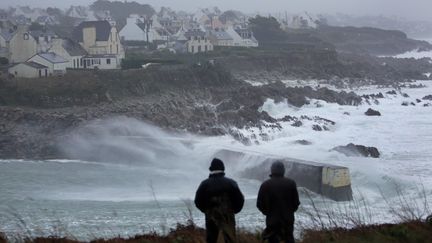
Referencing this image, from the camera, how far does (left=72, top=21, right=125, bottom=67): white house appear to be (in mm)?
40000

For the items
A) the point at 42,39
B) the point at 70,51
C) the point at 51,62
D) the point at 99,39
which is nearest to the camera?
the point at 51,62

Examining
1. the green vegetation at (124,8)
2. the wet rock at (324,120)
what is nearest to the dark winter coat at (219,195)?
the wet rock at (324,120)

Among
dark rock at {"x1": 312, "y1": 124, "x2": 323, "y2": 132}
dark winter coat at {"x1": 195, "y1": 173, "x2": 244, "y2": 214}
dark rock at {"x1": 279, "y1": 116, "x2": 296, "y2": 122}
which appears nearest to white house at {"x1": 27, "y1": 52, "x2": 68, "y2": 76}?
dark rock at {"x1": 279, "y1": 116, "x2": 296, "y2": 122}

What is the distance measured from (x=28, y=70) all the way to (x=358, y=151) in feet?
62.9

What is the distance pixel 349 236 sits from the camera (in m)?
6.38

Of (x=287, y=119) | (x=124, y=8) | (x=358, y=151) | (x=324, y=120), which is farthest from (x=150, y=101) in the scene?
(x=124, y=8)

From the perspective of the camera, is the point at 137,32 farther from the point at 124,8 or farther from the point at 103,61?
the point at 124,8

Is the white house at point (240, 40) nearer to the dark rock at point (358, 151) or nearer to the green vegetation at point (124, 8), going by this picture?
the dark rock at point (358, 151)

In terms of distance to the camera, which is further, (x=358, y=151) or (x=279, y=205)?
(x=358, y=151)

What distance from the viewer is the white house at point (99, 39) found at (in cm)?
4000

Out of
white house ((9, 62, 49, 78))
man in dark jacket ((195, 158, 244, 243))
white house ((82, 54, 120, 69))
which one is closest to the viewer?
man in dark jacket ((195, 158, 244, 243))

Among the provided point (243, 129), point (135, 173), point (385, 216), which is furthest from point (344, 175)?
point (243, 129)

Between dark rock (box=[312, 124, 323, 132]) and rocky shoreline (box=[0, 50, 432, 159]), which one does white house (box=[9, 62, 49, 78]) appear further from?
dark rock (box=[312, 124, 323, 132])

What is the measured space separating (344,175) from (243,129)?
10.8m
